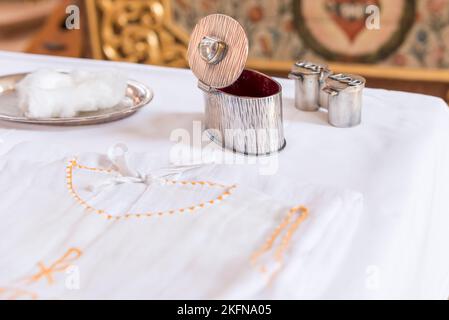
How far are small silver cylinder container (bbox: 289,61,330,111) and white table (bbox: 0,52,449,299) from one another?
2 cm

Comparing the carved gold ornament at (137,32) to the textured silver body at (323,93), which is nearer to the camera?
the textured silver body at (323,93)

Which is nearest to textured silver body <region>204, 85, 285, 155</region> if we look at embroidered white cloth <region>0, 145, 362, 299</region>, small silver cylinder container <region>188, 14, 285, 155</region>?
small silver cylinder container <region>188, 14, 285, 155</region>

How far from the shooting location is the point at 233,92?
0.75 m

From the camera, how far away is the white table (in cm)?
54

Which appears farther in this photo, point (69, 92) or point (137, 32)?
point (137, 32)

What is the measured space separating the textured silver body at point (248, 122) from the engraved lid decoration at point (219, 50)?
19 millimetres

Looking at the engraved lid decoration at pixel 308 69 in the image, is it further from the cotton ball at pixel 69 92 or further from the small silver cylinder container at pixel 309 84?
the cotton ball at pixel 69 92

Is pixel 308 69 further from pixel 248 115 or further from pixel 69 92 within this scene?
pixel 69 92

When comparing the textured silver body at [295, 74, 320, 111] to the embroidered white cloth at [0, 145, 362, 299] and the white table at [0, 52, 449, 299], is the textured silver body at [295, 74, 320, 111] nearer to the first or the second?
the white table at [0, 52, 449, 299]

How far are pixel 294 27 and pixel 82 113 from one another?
1243 mm

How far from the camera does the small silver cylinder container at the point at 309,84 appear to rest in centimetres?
81

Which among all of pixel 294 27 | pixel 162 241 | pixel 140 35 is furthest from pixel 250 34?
pixel 162 241

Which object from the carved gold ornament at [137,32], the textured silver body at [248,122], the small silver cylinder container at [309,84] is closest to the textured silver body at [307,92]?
the small silver cylinder container at [309,84]

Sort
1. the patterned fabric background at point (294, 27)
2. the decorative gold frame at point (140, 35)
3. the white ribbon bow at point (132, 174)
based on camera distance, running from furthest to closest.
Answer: the decorative gold frame at point (140, 35) → the patterned fabric background at point (294, 27) → the white ribbon bow at point (132, 174)
